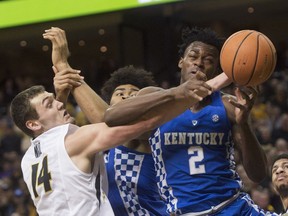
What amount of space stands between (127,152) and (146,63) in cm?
967

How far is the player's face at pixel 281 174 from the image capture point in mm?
6398

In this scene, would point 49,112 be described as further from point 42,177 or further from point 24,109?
point 42,177

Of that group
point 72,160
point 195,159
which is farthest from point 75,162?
point 195,159

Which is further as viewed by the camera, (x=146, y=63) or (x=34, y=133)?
(x=146, y=63)

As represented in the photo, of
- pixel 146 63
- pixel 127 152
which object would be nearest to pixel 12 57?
pixel 146 63

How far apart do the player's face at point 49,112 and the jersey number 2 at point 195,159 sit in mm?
826

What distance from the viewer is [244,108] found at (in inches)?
183

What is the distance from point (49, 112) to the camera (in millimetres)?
4871

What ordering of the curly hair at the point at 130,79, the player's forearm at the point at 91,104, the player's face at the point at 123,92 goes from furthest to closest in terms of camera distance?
the curly hair at the point at 130,79, the player's face at the point at 123,92, the player's forearm at the point at 91,104

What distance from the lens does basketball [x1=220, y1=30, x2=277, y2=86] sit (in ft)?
14.6

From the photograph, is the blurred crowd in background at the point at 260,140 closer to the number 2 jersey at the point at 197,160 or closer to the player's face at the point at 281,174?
the player's face at the point at 281,174

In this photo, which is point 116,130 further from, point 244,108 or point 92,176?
point 244,108

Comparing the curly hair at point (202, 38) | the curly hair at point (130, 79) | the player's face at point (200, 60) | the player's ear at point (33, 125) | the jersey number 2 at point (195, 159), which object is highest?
the curly hair at point (202, 38)

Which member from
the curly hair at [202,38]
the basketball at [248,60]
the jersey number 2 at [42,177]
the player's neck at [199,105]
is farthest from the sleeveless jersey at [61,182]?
the curly hair at [202,38]
